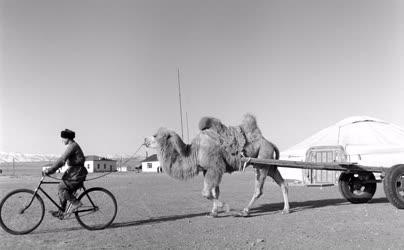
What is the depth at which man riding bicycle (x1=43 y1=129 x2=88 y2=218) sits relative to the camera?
8555 millimetres

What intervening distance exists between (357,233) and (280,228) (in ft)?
4.72

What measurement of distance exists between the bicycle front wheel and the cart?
4.90 metres

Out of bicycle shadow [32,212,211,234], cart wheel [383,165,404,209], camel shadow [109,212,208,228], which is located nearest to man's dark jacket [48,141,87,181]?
bicycle shadow [32,212,211,234]

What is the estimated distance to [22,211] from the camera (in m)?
8.30

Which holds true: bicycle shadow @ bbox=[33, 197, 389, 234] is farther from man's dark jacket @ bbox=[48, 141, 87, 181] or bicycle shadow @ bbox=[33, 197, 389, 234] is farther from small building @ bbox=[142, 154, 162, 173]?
small building @ bbox=[142, 154, 162, 173]

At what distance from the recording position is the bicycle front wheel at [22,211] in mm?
8250

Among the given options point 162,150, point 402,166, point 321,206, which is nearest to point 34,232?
point 162,150

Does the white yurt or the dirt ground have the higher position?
the white yurt

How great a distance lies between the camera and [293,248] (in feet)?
21.8

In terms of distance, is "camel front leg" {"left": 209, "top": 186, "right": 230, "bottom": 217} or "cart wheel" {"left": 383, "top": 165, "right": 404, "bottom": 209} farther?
"cart wheel" {"left": 383, "top": 165, "right": 404, "bottom": 209}

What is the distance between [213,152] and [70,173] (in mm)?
3419

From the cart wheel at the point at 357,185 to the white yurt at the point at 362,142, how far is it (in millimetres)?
11022

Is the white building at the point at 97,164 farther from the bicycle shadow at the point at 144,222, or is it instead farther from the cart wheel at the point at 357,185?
the bicycle shadow at the point at 144,222

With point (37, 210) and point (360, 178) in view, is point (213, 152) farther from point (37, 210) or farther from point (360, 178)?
point (360, 178)
